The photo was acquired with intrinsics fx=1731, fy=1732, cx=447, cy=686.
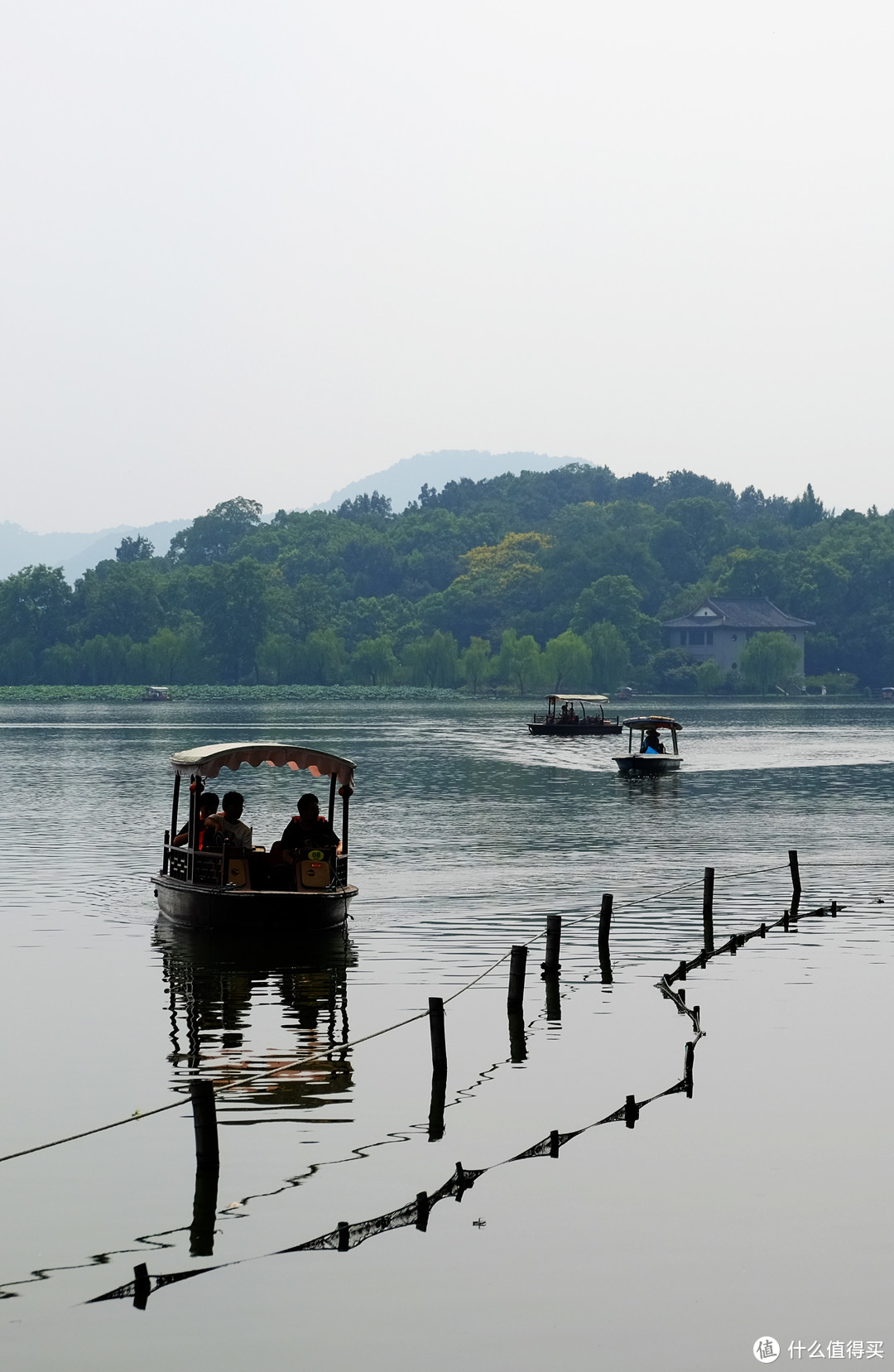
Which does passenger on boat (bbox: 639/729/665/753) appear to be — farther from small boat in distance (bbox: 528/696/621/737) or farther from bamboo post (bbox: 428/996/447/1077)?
bamboo post (bbox: 428/996/447/1077)

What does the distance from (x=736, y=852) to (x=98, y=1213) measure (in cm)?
3371

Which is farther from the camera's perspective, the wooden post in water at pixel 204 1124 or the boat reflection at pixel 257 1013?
the boat reflection at pixel 257 1013

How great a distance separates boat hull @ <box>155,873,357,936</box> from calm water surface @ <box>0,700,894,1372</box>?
0.58m

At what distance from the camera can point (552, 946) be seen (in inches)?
1014

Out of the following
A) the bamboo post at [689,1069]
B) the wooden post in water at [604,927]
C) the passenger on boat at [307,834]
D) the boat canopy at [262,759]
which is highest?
the boat canopy at [262,759]

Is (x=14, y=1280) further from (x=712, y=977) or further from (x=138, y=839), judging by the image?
(x=138, y=839)

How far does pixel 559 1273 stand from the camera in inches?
561

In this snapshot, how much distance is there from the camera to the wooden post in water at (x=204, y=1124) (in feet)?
48.6

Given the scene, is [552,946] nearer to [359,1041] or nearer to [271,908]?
[271,908]

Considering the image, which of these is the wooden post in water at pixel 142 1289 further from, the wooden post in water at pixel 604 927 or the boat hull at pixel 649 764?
the boat hull at pixel 649 764

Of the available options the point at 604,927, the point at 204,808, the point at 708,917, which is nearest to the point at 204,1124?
the point at 604,927

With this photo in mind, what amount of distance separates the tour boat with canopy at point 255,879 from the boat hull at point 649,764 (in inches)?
1987

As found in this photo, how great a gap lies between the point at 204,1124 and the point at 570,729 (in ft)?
336

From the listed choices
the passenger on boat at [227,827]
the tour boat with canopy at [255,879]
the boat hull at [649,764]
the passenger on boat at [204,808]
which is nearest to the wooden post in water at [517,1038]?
the tour boat with canopy at [255,879]
